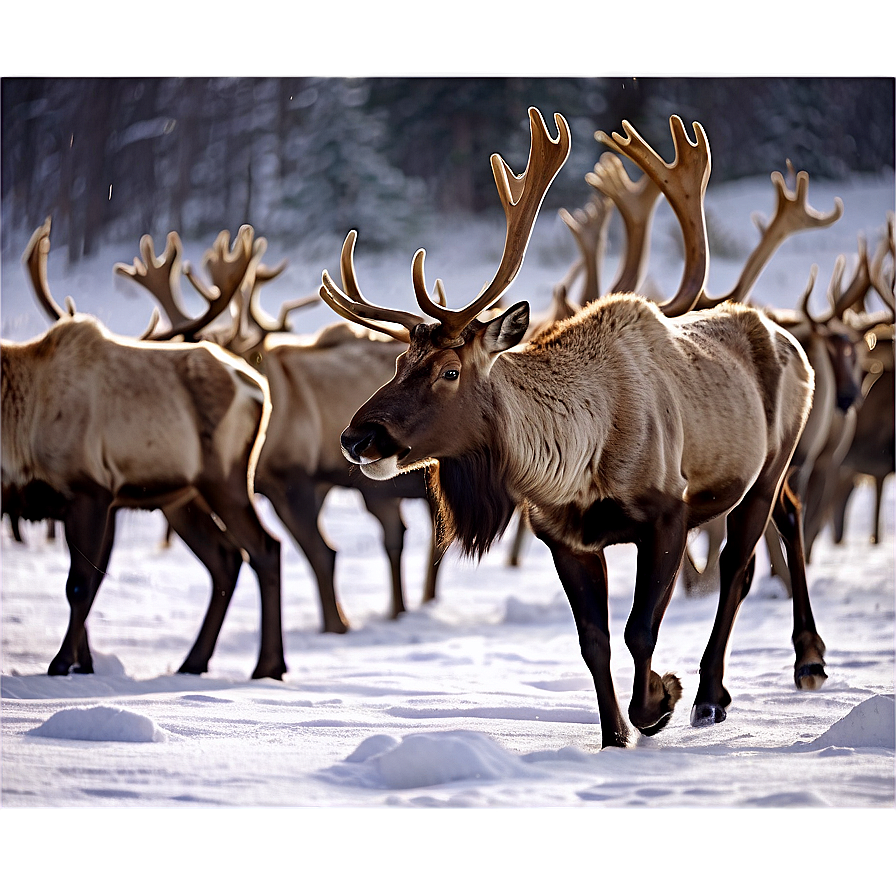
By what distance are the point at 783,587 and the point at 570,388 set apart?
393cm

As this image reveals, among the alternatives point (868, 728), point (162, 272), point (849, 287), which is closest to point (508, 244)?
point (868, 728)

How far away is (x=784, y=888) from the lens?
340 cm

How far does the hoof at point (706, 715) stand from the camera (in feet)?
14.4

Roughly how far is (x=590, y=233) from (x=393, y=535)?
228cm

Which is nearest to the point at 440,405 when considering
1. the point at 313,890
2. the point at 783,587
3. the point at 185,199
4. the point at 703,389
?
the point at 703,389

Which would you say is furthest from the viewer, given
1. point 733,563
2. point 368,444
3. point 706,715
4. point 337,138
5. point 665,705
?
point 337,138

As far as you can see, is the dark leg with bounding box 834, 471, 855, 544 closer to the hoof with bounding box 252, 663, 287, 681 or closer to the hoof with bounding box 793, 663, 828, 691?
the hoof with bounding box 793, 663, 828, 691

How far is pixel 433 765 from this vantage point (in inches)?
141

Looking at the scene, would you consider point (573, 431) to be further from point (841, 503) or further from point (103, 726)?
point (841, 503)

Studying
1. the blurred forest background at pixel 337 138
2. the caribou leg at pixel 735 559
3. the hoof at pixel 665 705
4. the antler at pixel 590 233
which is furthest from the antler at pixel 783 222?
the hoof at pixel 665 705

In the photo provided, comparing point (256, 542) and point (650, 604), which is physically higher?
point (256, 542)

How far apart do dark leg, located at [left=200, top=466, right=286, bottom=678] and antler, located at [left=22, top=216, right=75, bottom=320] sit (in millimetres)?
1061

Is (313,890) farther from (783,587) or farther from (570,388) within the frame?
(783,587)

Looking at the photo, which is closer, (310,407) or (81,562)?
(81,562)
